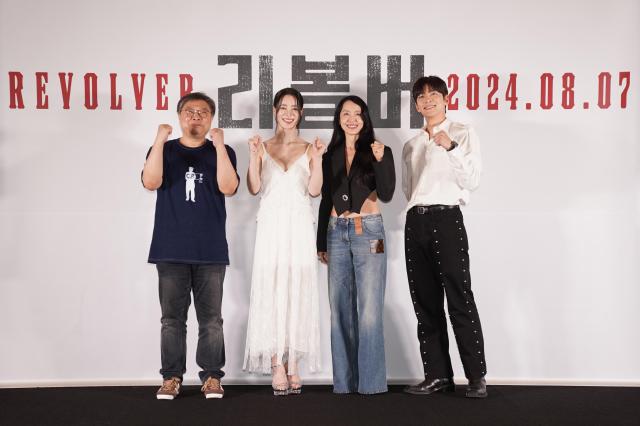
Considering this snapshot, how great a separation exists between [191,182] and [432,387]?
1.58m

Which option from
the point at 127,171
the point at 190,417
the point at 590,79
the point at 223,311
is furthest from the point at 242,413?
the point at 590,79

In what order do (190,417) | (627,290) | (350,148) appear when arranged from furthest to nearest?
1. (627,290)
2. (350,148)
3. (190,417)

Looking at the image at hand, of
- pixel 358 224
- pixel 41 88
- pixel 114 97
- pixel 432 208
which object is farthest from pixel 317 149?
pixel 41 88

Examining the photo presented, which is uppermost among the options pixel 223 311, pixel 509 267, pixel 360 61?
pixel 360 61

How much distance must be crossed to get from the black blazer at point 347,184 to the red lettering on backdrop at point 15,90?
1.78 m

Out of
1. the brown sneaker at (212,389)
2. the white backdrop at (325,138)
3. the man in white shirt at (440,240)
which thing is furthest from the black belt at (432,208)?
the brown sneaker at (212,389)

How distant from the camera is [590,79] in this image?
392cm

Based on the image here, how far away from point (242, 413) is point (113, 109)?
6.22ft

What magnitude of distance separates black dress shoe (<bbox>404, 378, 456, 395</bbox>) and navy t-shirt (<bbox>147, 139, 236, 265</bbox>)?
1.15 meters

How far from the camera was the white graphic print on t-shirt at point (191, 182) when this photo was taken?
3383mm

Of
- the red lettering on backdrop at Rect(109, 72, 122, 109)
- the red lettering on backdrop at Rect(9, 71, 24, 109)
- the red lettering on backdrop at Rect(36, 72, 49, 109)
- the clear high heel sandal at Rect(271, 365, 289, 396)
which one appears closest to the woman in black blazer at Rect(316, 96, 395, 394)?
the clear high heel sandal at Rect(271, 365, 289, 396)

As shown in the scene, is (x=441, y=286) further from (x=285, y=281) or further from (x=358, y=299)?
(x=285, y=281)

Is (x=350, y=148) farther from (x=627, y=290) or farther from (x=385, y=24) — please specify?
(x=627, y=290)

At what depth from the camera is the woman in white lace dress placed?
11.2ft
